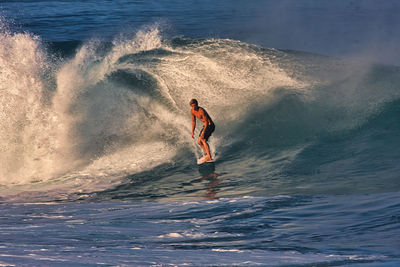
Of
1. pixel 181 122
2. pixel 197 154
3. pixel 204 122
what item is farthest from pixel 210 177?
pixel 181 122

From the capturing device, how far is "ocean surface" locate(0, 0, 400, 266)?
4445mm

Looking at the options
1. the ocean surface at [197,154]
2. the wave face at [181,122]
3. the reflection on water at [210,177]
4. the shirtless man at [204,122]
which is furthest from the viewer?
the shirtless man at [204,122]

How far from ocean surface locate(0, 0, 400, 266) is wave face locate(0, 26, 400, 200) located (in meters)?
0.04

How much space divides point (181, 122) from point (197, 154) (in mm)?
1920

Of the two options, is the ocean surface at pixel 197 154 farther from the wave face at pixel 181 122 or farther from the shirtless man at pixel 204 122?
the shirtless man at pixel 204 122

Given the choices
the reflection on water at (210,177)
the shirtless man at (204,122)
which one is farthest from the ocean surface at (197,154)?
the shirtless man at (204,122)

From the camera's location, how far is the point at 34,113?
1135 cm

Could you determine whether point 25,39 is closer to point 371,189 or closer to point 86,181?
point 86,181

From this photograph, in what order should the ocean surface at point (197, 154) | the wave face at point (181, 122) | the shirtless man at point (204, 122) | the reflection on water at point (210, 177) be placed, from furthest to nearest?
the shirtless man at point (204, 122) → the wave face at point (181, 122) → the reflection on water at point (210, 177) → the ocean surface at point (197, 154)

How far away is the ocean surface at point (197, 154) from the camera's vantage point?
14.6 feet

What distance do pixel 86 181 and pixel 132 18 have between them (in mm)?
17889

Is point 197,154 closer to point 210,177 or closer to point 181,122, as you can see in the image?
point 210,177

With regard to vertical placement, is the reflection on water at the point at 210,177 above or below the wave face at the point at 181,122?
below

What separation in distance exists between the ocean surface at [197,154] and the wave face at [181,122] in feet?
0.13
